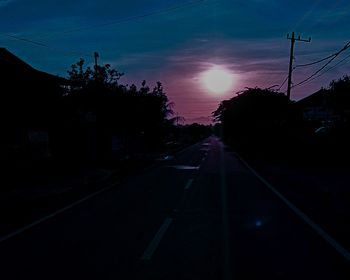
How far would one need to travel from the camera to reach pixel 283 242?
25.0 feet

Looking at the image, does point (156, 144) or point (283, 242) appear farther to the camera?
point (156, 144)

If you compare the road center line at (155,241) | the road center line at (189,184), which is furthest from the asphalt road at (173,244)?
the road center line at (189,184)

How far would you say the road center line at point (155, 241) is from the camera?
6.78m

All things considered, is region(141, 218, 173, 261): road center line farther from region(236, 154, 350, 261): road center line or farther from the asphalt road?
region(236, 154, 350, 261): road center line

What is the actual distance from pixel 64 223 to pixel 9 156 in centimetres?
983

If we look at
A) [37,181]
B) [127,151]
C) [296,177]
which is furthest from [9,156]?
[127,151]

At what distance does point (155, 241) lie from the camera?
25.4ft

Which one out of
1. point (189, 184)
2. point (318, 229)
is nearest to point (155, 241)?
point (318, 229)

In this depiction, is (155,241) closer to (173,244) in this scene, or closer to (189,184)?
(173,244)

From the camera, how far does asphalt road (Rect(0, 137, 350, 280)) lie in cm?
594

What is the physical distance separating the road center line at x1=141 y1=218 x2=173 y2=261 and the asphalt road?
0.02m

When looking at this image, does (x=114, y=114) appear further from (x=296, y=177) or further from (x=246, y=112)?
(x=246, y=112)

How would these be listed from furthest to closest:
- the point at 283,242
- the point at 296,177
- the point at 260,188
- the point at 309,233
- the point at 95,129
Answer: the point at 95,129 → the point at 296,177 → the point at 260,188 → the point at 309,233 → the point at 283,242

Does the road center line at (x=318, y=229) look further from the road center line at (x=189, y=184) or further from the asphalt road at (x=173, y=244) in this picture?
the road center line at (x=189, y=184)
